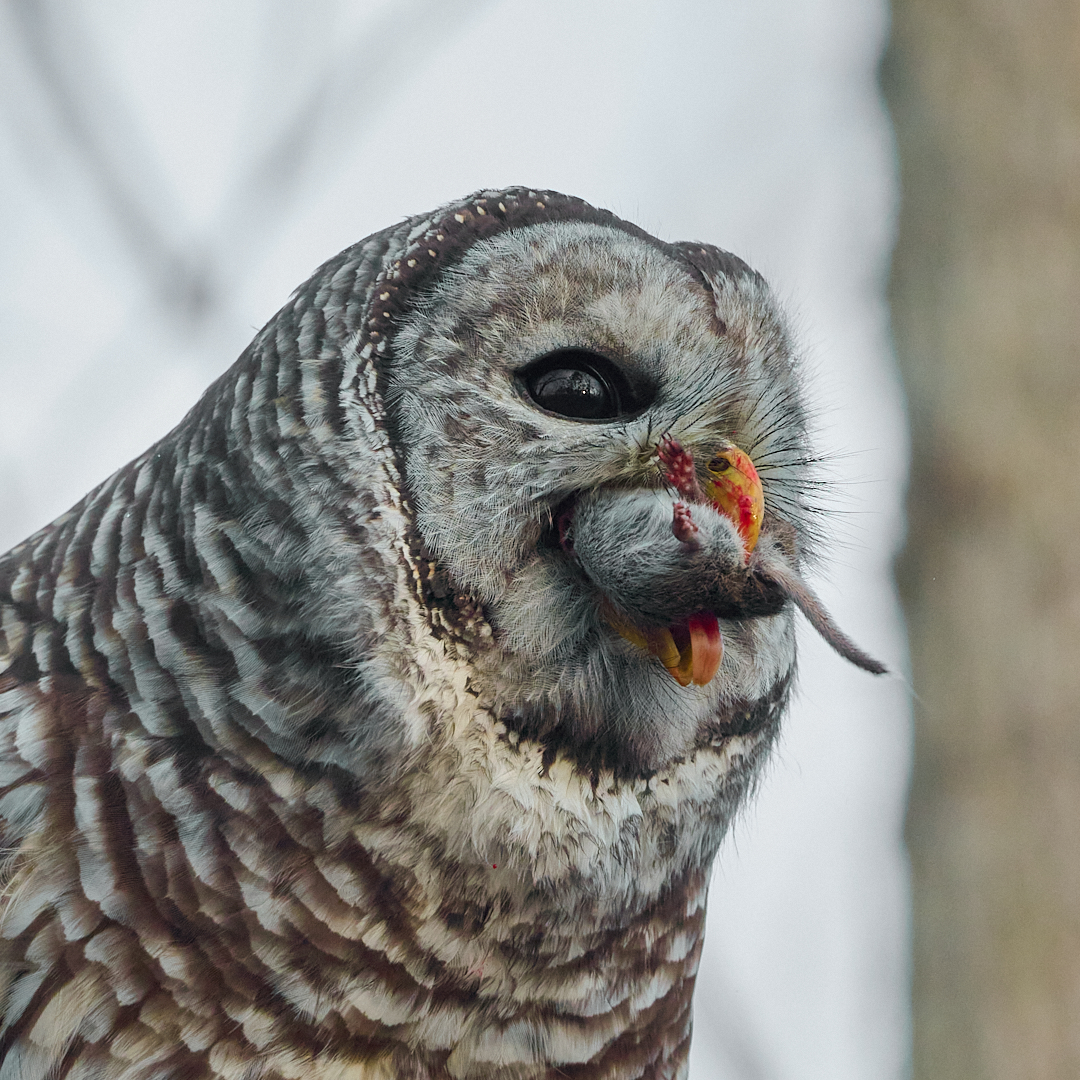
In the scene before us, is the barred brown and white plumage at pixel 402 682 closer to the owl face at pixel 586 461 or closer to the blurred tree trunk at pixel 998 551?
the owl face at pixel 586 461

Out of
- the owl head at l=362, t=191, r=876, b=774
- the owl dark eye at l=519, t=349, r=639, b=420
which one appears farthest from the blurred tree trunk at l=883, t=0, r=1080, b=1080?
the owl dark eye at l=519, t=349, r=639, b=420

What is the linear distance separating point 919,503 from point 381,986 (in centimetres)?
251

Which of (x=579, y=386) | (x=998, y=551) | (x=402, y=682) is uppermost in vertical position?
(x=579, y=386)

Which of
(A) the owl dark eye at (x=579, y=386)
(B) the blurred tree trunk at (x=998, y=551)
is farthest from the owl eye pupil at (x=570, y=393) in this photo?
(B) the blurred tree trunk at (x=998, y=551)

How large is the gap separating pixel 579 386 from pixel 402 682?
57 centimetres

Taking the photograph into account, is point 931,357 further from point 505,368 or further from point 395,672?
point 395,672

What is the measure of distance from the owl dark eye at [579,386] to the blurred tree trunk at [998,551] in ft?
6.77

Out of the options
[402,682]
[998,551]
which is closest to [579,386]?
[402,682]

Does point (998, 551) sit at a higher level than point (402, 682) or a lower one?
lower

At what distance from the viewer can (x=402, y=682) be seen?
190 centimetres

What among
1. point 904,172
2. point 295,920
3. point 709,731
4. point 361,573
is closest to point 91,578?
point 361,573

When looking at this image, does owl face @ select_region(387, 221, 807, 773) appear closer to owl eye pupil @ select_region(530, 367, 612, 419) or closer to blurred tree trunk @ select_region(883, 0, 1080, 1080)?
owl eye pupil @ select_region(530, 367, 612, 419)

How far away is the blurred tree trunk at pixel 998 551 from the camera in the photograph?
137 inches

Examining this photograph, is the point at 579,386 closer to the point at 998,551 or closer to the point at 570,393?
the point at 570,393
